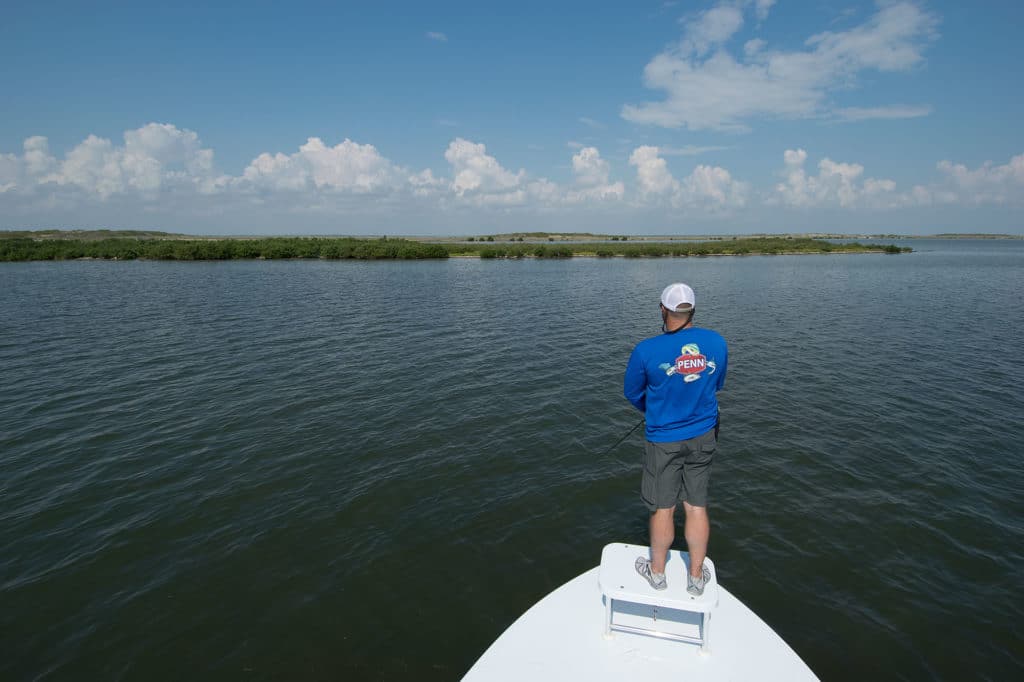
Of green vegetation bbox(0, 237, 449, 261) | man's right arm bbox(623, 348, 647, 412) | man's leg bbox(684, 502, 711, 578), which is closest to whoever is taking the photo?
man's leg bbox(684, 502, 711, 578)

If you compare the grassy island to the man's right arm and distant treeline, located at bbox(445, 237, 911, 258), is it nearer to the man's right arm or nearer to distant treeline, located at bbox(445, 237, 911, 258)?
distant treeline, located at bbox(445, 237, 911, 258)

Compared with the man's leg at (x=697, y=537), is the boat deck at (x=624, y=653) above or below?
below

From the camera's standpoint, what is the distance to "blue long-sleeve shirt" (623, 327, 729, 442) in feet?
16.8

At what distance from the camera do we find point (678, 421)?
5.23 m

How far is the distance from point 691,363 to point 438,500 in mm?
6636

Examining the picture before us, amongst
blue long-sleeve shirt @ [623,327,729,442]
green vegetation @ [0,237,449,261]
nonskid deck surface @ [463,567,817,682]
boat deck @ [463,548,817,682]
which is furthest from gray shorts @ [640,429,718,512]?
green vegetation @ [0,237,449,261]

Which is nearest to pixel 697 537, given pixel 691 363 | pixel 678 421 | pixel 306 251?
pixel 678 421

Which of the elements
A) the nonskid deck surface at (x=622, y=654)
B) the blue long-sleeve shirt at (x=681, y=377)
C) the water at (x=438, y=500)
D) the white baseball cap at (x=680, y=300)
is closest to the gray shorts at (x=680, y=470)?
the blue long-sleeve shirt at (x=681, y=377)

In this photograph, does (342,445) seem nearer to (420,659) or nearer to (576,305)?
(420,659)

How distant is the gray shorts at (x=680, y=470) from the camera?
5.27 metres

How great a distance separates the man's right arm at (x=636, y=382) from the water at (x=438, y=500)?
377 cm

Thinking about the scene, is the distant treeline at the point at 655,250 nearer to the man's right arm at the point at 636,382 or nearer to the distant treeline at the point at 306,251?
the distant treeline at the point at 306,251

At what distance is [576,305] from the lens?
35.5 meters

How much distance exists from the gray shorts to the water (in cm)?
301
